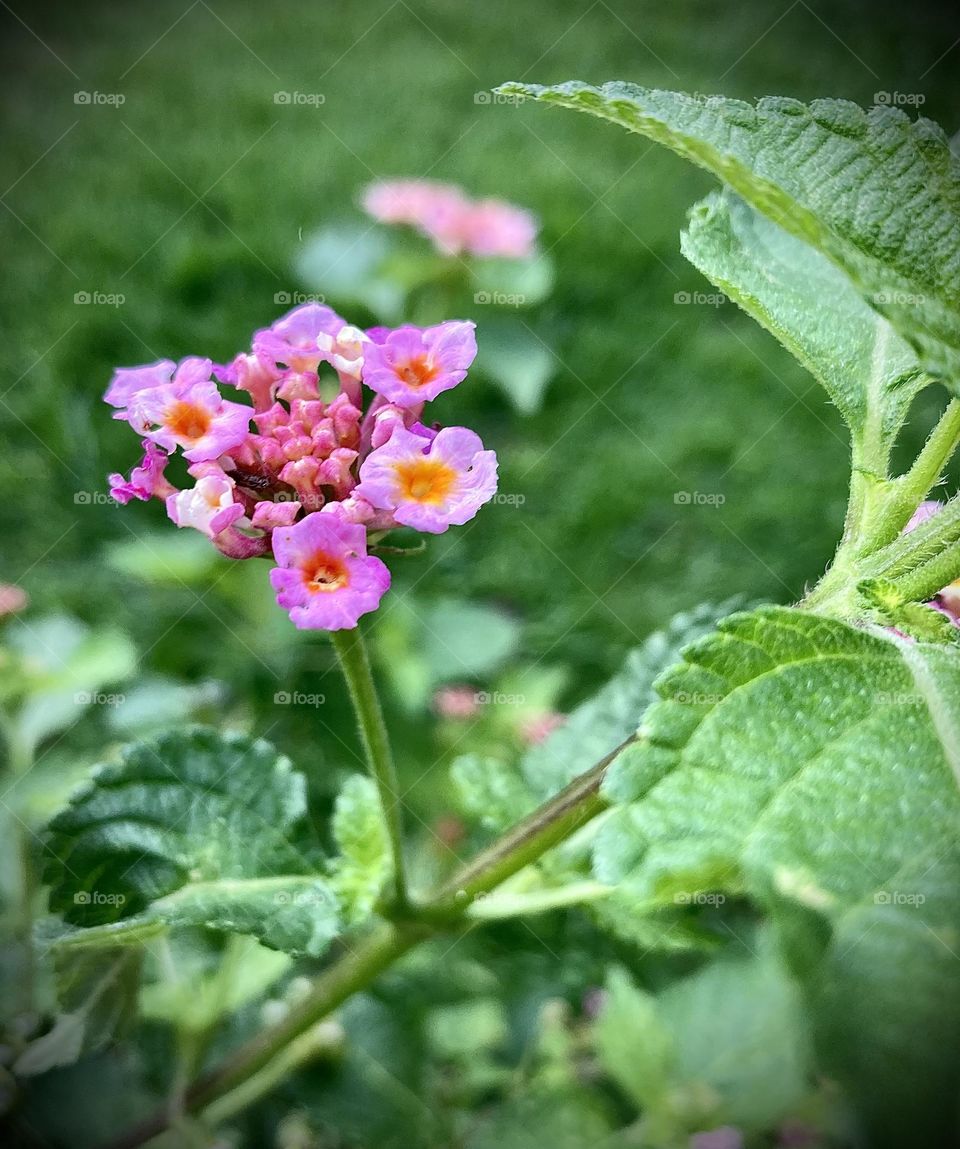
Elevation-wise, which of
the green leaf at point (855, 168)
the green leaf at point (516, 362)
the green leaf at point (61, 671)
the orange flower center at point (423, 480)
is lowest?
the green leaf at point (61, 671)

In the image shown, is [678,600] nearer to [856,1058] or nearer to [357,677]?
[357,677]

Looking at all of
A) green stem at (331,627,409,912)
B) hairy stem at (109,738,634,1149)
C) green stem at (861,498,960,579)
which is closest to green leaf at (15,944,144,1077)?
hairy stem at (109,738,634,1149)

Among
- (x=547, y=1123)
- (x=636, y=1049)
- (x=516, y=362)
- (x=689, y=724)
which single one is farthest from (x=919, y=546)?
(x=516, y=362)

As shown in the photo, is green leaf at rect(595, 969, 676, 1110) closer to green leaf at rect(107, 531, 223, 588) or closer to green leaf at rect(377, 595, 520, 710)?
green leaf at rect(377, 595, 520, 710)

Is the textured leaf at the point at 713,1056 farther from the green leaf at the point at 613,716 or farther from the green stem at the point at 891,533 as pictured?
the green stem at the point at 891,533

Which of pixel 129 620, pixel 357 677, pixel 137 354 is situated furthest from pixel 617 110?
pixel 137 354

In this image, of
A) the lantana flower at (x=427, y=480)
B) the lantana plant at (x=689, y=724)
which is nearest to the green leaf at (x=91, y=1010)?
the lantana plant at (x=689, y=724)
